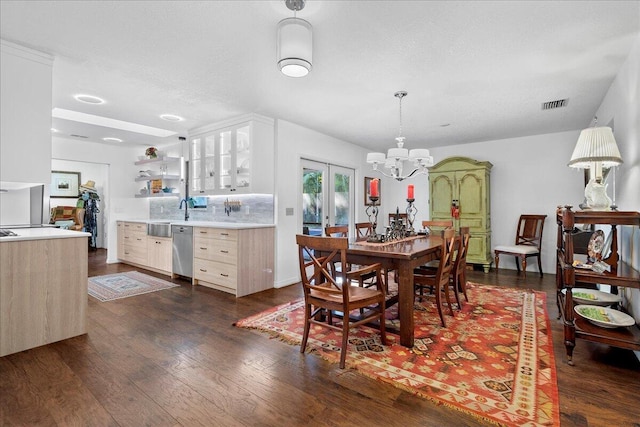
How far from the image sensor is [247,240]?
4.06 m

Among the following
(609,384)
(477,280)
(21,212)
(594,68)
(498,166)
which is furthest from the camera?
(498,166)

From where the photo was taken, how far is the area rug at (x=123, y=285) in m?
4.00

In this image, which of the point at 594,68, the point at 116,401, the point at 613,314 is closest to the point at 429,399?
the point at 613,314

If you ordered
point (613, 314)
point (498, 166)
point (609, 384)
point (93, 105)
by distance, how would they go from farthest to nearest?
point (498, 166) < point (93, 105) < point (613, 314) < point (609, 384)

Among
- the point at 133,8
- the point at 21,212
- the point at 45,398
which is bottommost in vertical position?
the point at 45,398

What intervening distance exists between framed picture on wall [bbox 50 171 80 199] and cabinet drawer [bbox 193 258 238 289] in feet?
19.6

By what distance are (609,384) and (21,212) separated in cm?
554

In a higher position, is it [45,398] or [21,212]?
[21,212]

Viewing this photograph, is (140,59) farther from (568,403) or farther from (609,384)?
(609,384)

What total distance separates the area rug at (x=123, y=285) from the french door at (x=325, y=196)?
7.83 ft

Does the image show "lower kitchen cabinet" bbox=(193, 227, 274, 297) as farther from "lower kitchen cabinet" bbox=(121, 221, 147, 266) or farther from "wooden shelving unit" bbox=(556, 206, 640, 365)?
"wooden shelving unit" bbox=(556, 206, 640, 365)

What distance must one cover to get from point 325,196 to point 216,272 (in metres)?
2.29

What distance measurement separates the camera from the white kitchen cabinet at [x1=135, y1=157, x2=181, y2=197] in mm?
6020

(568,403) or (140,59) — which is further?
(140,59)
